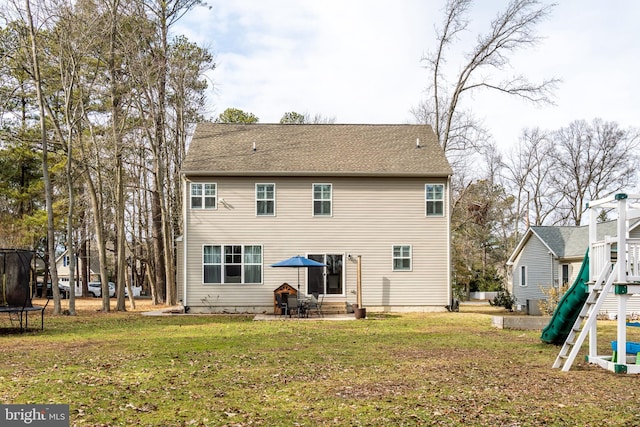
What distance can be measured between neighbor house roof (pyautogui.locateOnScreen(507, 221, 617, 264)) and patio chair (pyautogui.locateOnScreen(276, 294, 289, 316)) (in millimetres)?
12277

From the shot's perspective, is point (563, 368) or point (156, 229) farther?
point (156, 229)

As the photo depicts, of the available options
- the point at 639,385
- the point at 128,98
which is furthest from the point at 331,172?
the point at 639,385

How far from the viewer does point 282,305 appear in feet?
70.0

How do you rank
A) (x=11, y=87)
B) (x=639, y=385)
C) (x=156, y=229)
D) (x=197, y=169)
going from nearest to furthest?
(x=639, y=385) < (x=197, y=169) < (x=11, y=87) < (x=156, y=229)

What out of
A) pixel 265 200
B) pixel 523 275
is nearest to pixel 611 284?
pixel 265 200

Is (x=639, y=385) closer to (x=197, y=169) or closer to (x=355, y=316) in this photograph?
(x=355, y=316)

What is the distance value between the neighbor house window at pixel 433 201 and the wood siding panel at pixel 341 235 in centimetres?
19

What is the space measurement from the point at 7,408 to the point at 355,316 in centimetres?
1454

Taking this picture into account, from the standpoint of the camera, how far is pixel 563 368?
402 inches

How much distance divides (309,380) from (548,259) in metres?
21.2

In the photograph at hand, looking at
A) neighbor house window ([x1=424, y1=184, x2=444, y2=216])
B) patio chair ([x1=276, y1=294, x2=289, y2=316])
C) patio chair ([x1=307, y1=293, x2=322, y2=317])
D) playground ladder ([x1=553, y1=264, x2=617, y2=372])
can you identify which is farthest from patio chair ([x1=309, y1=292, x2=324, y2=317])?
playground ladder ([x1=553, y1=264, x2=617, y2=372])

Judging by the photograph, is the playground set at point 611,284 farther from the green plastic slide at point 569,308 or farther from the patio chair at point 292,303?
the patio chair at point 292,303

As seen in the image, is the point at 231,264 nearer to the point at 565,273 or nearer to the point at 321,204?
the point at 321,204

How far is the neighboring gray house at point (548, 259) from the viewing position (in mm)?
25984
